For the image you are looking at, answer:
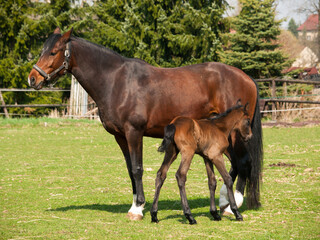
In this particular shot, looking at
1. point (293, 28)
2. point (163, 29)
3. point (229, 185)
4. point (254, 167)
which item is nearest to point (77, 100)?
point (163, 29)

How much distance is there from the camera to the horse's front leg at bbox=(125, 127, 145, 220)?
6320mm

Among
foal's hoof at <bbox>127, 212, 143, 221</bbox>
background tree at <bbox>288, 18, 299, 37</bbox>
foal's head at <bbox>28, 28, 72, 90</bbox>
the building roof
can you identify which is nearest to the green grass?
foal's hoof at <bbox>127, 212, 143, 221</bbox>

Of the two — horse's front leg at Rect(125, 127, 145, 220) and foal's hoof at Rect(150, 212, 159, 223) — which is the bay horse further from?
foal's hoof at Rect(150, 212, 159, 223)

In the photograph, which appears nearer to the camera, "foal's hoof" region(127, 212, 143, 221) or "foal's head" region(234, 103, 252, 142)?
"foal's hoof" region(127, 212, 143, 221)

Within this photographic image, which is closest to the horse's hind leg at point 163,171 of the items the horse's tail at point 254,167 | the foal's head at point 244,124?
the foal's head at point 244,124

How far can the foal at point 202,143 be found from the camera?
593 cm

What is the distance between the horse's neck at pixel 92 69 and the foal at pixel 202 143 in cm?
119

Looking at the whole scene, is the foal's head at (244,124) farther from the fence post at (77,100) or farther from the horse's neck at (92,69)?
the fence post at (77,100)

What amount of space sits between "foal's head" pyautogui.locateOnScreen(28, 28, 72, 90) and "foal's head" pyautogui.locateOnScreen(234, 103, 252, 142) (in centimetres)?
246

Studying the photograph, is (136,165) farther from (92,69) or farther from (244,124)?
(244,124)

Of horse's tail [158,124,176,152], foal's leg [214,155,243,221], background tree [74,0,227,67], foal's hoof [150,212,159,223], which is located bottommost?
foal's hoof [150,212,159,223]

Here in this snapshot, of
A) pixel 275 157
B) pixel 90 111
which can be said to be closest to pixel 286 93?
pixel 90 111

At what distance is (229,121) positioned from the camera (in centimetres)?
643

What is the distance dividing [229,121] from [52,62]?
2.54 m
